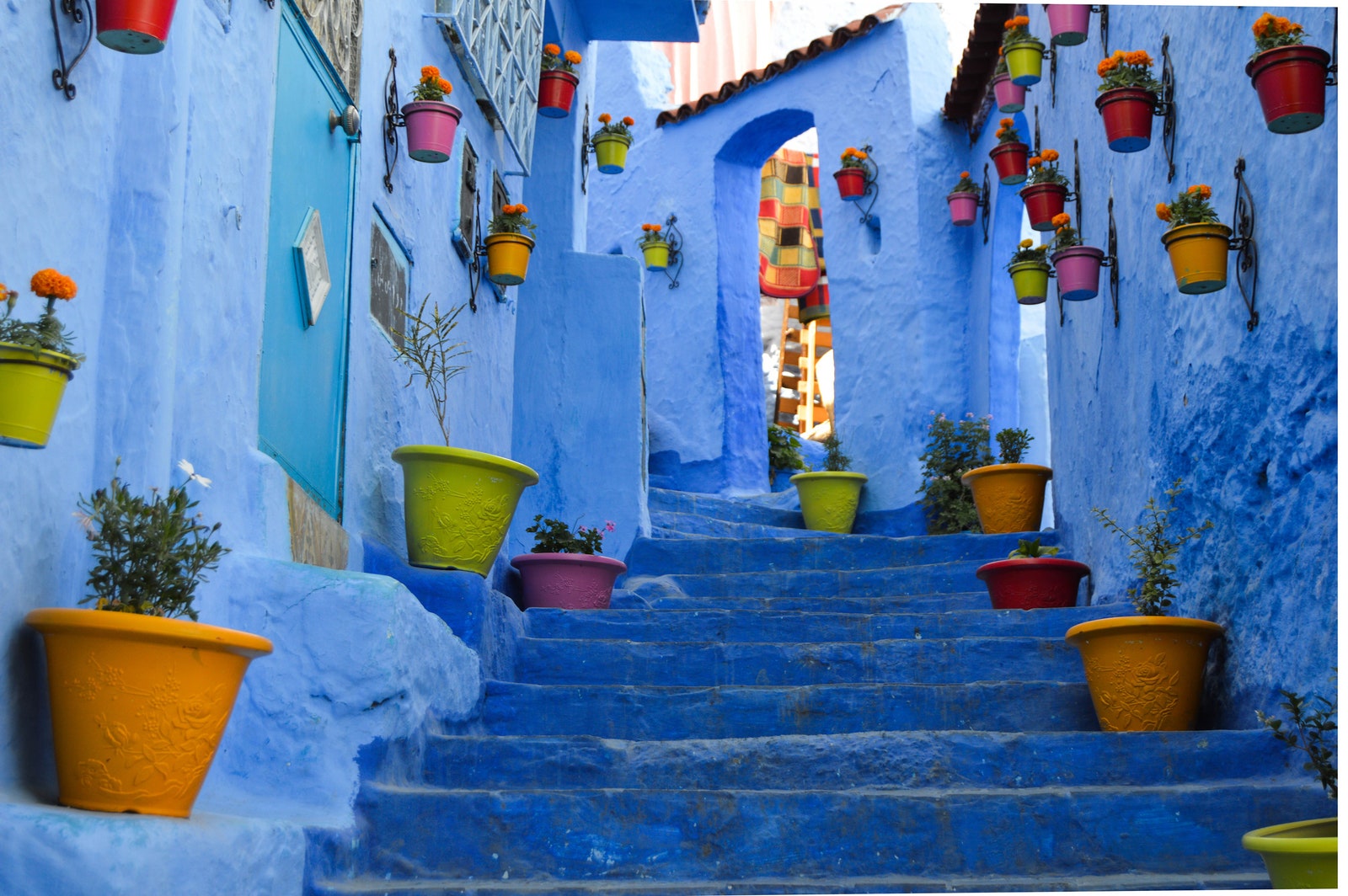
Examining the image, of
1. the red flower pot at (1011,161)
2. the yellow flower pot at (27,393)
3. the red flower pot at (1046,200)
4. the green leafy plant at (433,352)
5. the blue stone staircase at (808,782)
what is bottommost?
the blue stone staircase at (808,782)

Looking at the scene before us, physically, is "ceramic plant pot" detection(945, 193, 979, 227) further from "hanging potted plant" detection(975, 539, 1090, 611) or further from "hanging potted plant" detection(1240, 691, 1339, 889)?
"hanging potted plant" detection(1240, 691, 1339, 889)

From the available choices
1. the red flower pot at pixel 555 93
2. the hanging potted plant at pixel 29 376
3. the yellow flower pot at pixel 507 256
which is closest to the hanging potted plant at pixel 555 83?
the red flower pot at pixel 555 93

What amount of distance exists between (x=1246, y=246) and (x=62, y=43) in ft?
10.5

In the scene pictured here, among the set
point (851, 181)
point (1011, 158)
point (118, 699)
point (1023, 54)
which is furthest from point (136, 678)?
point (851, 181)

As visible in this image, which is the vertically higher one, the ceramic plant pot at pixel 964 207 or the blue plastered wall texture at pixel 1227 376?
the ceramic plant pot at pixel 964 207

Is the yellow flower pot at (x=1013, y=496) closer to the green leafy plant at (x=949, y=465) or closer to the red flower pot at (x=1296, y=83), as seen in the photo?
the green leafy plant at (x=949, y=465)

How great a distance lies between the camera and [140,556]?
2.61 meters

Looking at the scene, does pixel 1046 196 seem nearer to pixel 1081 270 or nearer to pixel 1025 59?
pixel 1025 59

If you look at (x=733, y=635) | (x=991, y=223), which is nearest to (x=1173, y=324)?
(x=733, y=635)

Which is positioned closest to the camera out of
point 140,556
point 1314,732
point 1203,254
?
point 140,556

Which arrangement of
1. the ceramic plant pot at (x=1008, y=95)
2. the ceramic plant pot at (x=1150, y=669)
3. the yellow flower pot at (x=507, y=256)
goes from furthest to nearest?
the ceramic plant pot at (x=1008, y=95), the yellow flower pot at (x=507, y=256), the ceramic plant pot at (x=1150, y=669)

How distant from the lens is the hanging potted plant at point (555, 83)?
7363 mm

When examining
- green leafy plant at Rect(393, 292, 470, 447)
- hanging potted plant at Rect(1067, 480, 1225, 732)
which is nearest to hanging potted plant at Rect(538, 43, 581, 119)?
green leafy plant at Rect(393, 292, 470, 447)

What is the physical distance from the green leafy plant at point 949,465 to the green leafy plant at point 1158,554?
3.41 metres
